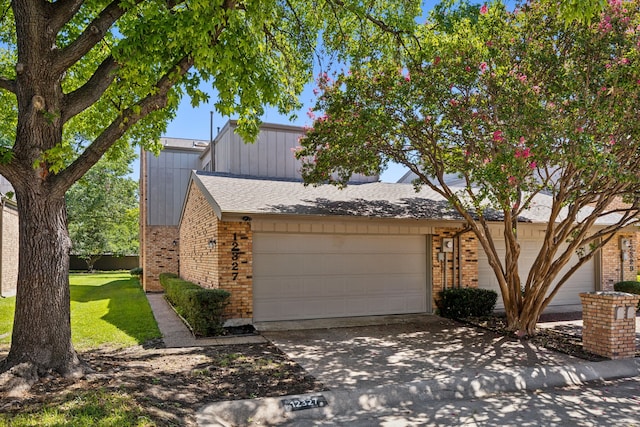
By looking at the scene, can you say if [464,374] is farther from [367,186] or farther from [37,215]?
[367,186]

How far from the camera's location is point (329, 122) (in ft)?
29.7

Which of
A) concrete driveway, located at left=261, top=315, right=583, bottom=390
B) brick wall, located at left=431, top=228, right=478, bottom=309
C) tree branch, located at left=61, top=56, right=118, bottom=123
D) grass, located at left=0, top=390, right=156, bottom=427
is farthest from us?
brick wall, located at left=431, top=228, right=478, bottom=309

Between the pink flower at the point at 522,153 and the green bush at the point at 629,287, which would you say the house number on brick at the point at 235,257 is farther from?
the green bush at the point at 629,287

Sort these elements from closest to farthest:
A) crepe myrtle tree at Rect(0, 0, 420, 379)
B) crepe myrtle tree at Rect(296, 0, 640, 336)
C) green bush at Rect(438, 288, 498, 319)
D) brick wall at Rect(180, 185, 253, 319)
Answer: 1. crepe myrtle tree at Rect(0, 0, 420, 379)
2. crepe myrtle tree at Rect(296, 0, 640, 336)
3. brick wall at Rect(180, 185, 253, 319)
4. green bush at Rect(438, 288, 498, 319)

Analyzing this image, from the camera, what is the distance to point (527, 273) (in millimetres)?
13258

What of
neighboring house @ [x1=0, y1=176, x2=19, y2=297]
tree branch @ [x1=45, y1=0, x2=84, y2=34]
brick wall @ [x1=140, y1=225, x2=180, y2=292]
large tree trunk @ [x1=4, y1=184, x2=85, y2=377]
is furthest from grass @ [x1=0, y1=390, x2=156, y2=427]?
Answer: brick wall @ [x1=140, y1=225, x2=180, y2=292]

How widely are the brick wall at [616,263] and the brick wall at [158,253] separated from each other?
1642 cm

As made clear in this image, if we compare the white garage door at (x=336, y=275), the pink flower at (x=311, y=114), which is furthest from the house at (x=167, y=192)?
the pink flower at (x=311, y=114)

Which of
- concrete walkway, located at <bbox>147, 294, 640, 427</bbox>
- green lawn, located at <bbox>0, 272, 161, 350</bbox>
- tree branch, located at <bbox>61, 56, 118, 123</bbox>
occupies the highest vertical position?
tree branch, located at <bbox>61, 56, 118, 123</bbox>

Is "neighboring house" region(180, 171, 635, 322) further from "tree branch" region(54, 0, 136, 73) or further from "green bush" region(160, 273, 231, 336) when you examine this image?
"tree branch" region(54, 0, 136, 73)

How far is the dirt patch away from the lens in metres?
4.79

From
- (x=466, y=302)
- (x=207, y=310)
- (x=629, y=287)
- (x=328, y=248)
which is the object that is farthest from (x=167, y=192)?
(x=629, y=287)

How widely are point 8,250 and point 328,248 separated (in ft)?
42.9

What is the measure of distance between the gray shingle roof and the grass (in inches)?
187
